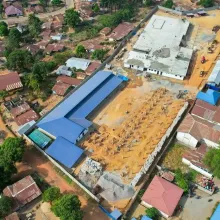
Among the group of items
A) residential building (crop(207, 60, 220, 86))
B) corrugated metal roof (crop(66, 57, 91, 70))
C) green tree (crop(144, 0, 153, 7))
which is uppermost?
green tree (crop(144, 0, 153, 7))

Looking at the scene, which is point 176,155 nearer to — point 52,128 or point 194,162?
point 194,162

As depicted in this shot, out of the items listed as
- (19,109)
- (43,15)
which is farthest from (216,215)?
(43,15)

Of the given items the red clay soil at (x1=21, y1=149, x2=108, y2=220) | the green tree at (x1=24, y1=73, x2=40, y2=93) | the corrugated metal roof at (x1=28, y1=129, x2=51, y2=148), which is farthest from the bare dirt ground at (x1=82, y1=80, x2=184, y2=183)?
the green tree at (x1=24, y1=73, x2=40, y2=93)

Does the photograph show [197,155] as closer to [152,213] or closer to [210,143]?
[210,143]

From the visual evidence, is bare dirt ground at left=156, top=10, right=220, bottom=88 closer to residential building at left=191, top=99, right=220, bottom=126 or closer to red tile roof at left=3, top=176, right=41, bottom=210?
residential building at left=191, top=99, right=220, bottom=126

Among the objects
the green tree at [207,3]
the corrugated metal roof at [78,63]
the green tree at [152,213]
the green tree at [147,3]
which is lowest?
the green tree at [152,213]

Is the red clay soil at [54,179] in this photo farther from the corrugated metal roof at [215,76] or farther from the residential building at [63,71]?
the corrugated metal roof at [215,76]

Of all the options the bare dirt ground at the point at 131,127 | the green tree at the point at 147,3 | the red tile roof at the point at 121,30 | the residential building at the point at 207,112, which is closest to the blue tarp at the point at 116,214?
the bare dirt ground at the point at 131,127

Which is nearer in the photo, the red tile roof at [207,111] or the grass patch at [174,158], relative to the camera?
the grass patch at [174,158]
